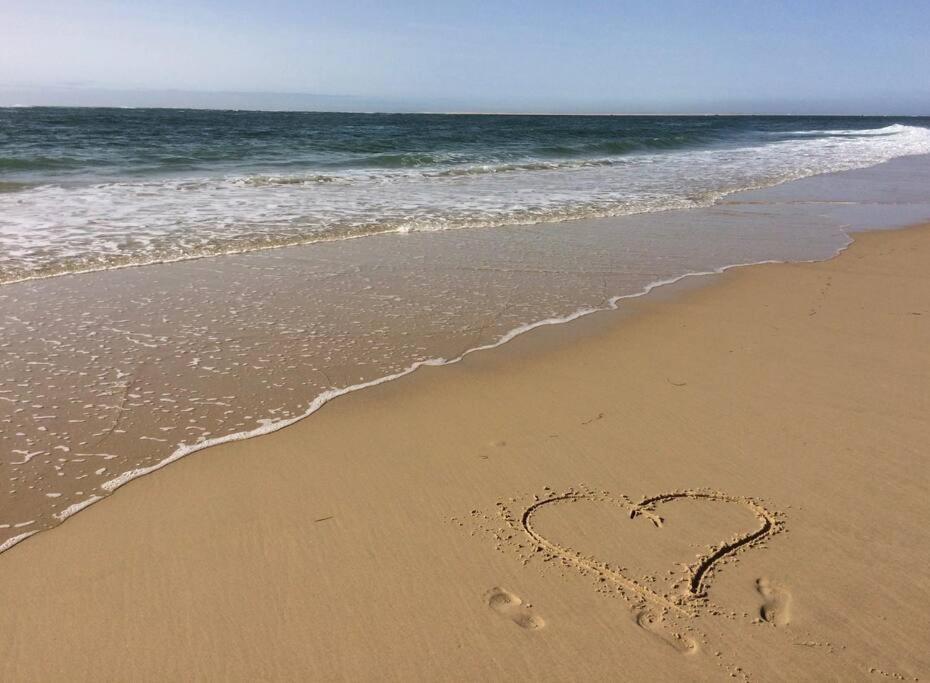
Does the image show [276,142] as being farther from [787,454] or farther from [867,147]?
[787,454]

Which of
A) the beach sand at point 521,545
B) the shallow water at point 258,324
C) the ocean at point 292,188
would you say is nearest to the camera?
the beach sand at point 521,545

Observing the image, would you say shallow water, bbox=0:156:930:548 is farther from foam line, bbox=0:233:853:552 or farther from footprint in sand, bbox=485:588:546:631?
footprint in sand, bbox=485:588:546:631

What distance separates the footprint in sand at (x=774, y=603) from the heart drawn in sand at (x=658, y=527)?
172 mm

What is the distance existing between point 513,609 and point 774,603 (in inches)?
33.6

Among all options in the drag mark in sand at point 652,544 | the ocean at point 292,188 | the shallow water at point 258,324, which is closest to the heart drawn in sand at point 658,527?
the drag mark in sand at point 652,544

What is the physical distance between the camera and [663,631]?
7.06 ft

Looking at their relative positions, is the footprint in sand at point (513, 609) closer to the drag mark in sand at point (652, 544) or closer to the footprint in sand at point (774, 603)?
the drag mark in sand at point (652, 544)

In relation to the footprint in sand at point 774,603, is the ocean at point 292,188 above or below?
above

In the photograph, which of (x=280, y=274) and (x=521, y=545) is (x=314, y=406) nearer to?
(x=521, y=545)

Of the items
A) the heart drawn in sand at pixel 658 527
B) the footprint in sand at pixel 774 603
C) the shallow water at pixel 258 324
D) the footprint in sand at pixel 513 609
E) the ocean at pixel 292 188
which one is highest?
the ocean at pixel 292 188

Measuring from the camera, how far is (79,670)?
2.01m

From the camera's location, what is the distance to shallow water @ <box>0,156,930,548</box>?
11.1 ft

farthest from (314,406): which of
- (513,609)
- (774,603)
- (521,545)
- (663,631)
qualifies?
(774,603)

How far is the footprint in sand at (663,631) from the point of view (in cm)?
209
